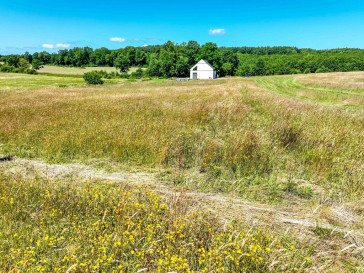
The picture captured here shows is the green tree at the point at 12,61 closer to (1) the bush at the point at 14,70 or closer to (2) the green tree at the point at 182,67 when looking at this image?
(1) the bush at the point at 14,70

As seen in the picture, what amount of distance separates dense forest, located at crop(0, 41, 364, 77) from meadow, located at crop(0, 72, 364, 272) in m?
76.3

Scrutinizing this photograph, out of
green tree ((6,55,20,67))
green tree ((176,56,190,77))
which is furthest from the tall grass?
green tree ((6,55,20,67))

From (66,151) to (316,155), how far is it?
23.5ft

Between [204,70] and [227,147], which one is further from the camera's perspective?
[204,70]

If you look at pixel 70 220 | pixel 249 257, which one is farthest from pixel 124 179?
pixel 249 257

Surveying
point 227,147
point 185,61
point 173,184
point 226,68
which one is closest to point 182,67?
point 185,61

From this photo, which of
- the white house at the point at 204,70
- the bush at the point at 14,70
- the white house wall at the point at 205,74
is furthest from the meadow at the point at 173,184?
the bush at the point at 14,70

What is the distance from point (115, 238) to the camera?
289cm

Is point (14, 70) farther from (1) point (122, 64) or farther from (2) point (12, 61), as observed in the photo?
(1) point (122, 64)

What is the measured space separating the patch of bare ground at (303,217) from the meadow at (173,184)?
0.19 feet

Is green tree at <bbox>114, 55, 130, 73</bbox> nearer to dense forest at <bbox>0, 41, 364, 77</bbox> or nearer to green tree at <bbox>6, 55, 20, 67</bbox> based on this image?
dense forest at <bbox>0, 41, 364, 77</bbox>

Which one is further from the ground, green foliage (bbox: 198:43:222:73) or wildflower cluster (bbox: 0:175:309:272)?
green foliage (bbox: 198:43:222:73)

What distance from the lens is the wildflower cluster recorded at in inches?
104

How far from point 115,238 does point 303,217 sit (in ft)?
10.1
